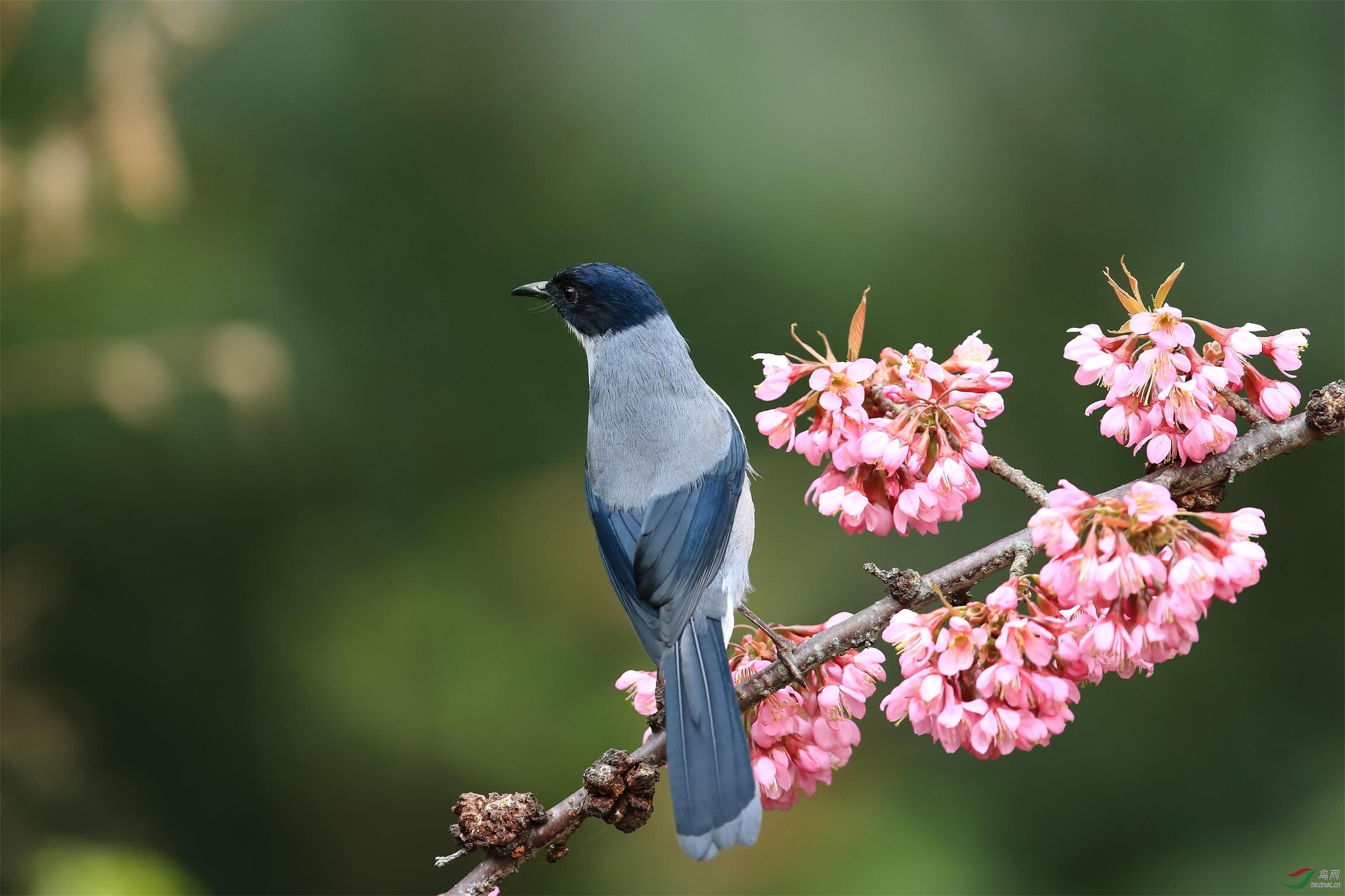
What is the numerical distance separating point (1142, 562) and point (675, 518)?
46.1 inches

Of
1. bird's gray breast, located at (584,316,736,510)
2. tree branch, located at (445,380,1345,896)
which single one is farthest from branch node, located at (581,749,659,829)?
bird's gray breast, located at (584,316,736,510)

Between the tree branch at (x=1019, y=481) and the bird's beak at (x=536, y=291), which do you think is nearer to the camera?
the tree branch at (x=1019, y=481)

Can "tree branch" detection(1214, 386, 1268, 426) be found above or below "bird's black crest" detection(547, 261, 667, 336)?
below

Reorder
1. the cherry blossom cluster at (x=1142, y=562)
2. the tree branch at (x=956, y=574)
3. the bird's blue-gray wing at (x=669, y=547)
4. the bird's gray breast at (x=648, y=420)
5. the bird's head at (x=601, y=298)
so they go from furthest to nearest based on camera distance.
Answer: the bird's head at (x=601, y=298) < the bird's gray breast at (x=648, y=420) < the bird's blue-gray wing at (x=669, y=547) < the tree branch at (x=956, y=574) < the cherry blossom cluster at (x=1142, y=562)

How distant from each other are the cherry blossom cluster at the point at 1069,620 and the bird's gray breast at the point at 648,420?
39.9 inches

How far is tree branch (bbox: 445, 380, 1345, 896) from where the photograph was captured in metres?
1.72

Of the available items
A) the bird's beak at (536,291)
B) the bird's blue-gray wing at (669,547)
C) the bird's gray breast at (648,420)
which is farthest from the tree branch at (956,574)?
the bird's beak at (536,291)

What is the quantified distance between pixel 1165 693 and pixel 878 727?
0.98 metres

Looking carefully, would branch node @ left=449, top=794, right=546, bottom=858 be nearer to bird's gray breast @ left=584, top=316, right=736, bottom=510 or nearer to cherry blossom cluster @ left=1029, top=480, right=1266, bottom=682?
cherry blossom cluster @ left=1029, top=480, right=1266, bottom=682

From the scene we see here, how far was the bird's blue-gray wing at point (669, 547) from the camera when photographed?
2236 mm

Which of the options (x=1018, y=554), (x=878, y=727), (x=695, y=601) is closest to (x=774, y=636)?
(x=695, y=601)

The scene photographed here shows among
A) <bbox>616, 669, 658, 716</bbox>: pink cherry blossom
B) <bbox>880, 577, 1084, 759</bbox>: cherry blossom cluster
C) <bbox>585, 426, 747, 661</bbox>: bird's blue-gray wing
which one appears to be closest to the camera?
<bbox>880, 577, 1084, 759</bbox>: cherry blossom cluster

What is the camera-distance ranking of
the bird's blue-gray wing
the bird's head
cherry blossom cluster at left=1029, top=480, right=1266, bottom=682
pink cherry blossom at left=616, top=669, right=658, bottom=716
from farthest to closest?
1. the bird's head
2. the bird's blue-gray wing
3. pink cherry blossom at left=616, top=669, right=658, bottom=716
4. cherry blossom cluster at left=1029, top=480, right=1266, bottom=682

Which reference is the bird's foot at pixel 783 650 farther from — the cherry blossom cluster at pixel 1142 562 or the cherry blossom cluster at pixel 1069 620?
the cherry blossom cluster at pixel 1142 562
